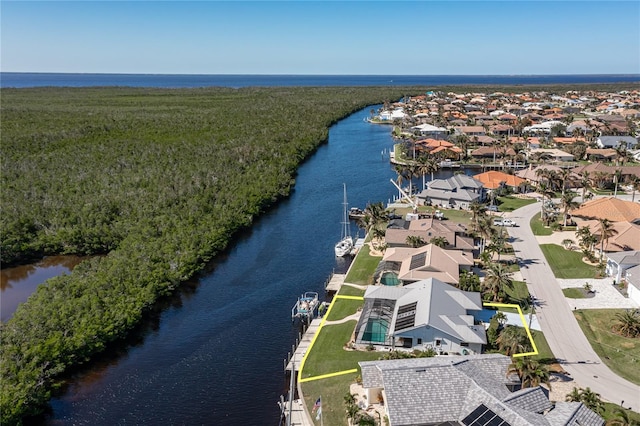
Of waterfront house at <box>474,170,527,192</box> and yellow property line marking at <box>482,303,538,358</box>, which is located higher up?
waterfront house at <box>474,170,527,192</box>

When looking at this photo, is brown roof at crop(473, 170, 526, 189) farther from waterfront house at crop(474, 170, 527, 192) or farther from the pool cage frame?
the pool cage frame

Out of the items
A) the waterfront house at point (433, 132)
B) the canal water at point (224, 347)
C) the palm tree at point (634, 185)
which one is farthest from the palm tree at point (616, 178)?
the waterfront house at point (433, 132)

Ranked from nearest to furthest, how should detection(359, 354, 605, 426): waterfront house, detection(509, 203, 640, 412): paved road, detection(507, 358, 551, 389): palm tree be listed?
1. detection(359, 354, 605, 426): waterfront house
2. detection(507, 358, 551, 389): palm tree
3. detection(509, 203, 640, 412): paved road

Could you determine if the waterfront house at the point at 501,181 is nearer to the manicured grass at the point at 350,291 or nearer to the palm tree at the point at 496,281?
the palm tree at the point at 496,281

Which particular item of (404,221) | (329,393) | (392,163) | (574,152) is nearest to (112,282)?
(329,393)

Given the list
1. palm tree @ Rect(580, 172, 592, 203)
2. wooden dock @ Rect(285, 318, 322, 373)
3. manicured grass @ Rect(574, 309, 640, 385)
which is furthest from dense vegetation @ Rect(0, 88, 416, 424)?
palm tree @ Rect(580, 172, 592, 203)

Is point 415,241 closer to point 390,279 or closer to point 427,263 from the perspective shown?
point 427,263

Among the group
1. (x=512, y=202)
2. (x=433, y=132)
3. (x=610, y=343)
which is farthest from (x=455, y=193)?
(x=433, y=132)
